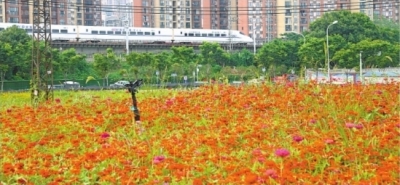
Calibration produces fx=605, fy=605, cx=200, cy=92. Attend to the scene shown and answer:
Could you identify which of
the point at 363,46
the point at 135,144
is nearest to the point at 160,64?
the point at 363,46

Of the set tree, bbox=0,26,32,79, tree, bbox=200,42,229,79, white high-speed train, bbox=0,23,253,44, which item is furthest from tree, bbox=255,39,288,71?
tree, bbox=0,26,32,79

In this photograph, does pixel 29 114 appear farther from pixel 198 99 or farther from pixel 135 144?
pixel 135 144

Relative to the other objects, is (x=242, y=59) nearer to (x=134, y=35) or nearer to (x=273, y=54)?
(x=273, y=54)

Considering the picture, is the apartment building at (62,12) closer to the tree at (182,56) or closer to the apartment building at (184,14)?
the apartment building at (184,14)

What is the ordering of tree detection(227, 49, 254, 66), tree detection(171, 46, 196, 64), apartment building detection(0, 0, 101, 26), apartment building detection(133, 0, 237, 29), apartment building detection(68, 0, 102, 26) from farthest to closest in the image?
apartment building detection(68, 0, 102, 26) → apartment building detection(133, 0, 237, 29) → apartment building detection(0, 0, 101, 26) → tree detection(227, 49, 254, 66) → tree detection(171, 46, 196, 64)

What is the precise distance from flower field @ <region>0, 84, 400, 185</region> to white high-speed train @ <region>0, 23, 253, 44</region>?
125 feet

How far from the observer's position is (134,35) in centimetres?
4703

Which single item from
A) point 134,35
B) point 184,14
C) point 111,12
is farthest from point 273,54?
point 111,12

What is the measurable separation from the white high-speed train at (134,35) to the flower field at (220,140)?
38022 millimetres

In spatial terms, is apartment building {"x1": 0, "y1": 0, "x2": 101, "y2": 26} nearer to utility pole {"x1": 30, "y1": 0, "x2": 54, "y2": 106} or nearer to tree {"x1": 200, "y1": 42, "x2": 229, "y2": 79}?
tree {"x1": 200, "y1": 42, "x2": 229, "y2": 79}

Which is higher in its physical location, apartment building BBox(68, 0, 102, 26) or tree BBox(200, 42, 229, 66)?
apartment building BBox(68, 0, 102, 26)

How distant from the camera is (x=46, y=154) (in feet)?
12.3

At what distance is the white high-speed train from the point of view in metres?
43.7

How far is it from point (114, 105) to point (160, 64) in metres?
32.6
